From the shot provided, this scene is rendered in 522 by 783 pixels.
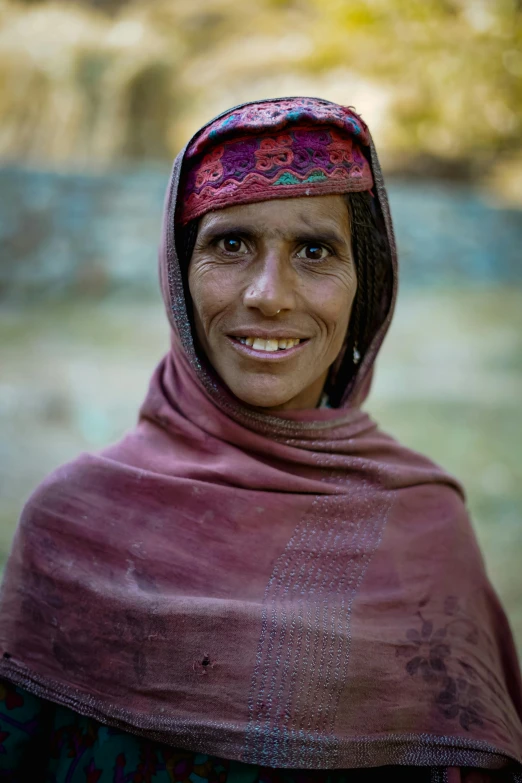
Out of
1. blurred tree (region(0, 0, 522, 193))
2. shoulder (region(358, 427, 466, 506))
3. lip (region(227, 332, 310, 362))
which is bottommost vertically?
shoulder (region(358, 427, 466, 506))

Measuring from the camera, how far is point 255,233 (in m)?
1.48

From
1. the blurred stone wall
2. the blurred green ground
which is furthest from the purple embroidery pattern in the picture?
the blurred stone wall

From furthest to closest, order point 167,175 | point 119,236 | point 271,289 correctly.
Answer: point 167,175 → point 119,236 → point 271,289

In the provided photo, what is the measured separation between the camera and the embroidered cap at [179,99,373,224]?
4.80 ft

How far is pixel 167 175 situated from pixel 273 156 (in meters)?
9.31

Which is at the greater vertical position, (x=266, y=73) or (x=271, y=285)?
(x=266, y=73)

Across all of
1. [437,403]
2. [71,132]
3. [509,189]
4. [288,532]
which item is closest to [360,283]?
[288,532]

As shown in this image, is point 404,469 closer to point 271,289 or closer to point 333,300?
point 333,300

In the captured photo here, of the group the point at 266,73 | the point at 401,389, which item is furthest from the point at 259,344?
the point at 266,73

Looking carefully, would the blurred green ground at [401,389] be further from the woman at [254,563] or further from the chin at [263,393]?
the chin at [263,393]

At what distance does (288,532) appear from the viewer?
5.16 ft

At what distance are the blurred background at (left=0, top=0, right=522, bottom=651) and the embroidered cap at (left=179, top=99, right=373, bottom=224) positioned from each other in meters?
3.13

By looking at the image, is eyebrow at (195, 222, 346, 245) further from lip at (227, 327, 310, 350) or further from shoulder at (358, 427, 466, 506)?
shoulder at (358, 427, 466, 506)

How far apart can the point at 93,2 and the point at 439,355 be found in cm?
1051
